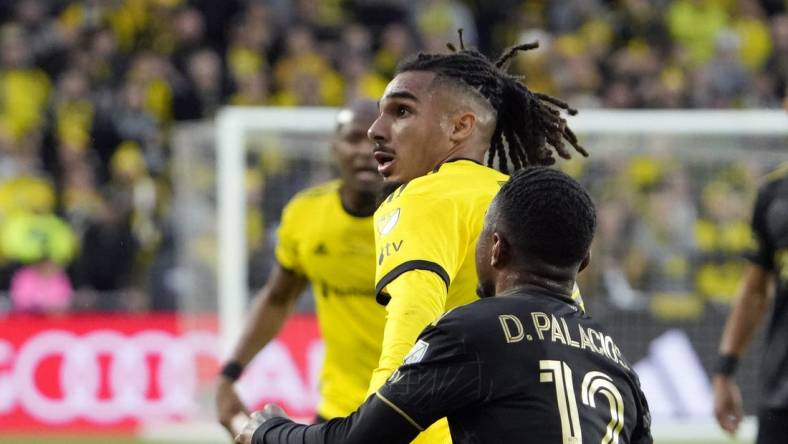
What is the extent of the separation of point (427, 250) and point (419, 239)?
0.04 meters

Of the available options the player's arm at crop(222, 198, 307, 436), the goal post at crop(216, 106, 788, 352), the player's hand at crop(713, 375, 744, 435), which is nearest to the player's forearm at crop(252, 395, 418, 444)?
the player's arm at crop(222, 198, 307, 436)

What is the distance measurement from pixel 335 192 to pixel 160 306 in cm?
736

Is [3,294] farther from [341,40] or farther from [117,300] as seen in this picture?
[341,40]

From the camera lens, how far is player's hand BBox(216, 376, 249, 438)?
5.25 metres

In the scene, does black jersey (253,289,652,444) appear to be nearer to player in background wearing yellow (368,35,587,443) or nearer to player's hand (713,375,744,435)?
player in background wearing yellow (368,35,587,443)

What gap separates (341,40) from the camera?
677 inches

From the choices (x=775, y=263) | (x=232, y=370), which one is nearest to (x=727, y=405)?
(x=775, y=263)

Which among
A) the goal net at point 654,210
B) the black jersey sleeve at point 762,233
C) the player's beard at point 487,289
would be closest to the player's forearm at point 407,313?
the player's beard at point 487,289

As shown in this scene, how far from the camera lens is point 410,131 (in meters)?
3.84

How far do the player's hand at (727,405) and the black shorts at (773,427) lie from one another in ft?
1.62

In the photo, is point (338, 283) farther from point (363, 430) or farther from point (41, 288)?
point (41, 288)

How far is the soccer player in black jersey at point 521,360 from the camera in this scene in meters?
3.07

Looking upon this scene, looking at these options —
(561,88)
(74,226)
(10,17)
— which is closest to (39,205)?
(74,226)

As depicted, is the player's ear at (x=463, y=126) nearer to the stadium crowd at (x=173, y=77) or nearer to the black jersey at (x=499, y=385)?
the black jersey at (x=499, y=385)
